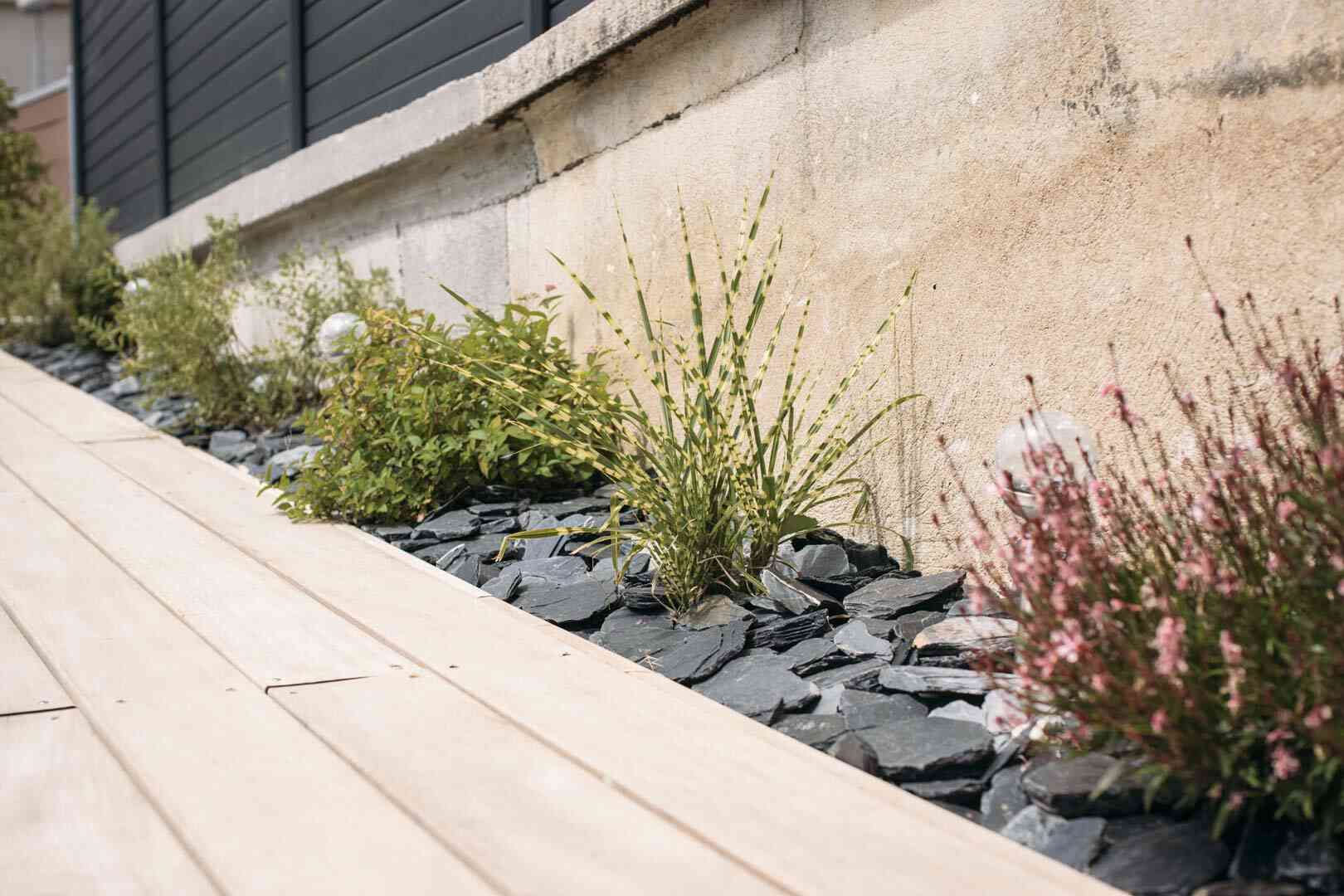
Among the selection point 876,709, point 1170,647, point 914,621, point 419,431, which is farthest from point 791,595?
point 419,431

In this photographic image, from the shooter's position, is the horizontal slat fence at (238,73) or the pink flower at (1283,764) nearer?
the pink flower at (1283,764)

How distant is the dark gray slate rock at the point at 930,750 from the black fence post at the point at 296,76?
15.0 feet

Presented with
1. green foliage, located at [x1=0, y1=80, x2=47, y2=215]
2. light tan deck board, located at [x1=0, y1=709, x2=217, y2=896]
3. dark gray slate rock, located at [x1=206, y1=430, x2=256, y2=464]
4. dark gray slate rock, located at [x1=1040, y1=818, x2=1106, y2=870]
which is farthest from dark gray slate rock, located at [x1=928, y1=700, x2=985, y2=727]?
green foliage, located at [x1=0, y1=80, x2=47, y2=215]

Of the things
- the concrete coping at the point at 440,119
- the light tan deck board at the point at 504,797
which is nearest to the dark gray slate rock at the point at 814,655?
the light tan deck board at the point at 504,797

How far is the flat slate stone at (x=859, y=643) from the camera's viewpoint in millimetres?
1943

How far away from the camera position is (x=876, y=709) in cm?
171

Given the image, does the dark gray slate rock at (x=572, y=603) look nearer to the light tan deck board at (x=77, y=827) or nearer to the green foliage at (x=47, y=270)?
the light tan deck board at (x=77, y=827)

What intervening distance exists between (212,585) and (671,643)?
92 cm

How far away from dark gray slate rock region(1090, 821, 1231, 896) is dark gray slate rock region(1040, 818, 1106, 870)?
0.04ft

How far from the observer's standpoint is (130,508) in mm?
3006

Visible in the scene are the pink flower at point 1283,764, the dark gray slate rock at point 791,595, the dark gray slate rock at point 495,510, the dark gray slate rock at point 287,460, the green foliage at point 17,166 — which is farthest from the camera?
the green foliage at point 17,166

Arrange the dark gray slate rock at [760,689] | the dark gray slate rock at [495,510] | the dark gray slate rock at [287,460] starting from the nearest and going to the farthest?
1. the dark gray slate rock at [760,689]
2. the dark gray slate rock at [495,510]
3. the dark gray slate rock at [287,460]

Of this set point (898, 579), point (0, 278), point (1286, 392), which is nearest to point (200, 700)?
point (898, 579)

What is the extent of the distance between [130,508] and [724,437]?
1673mm
